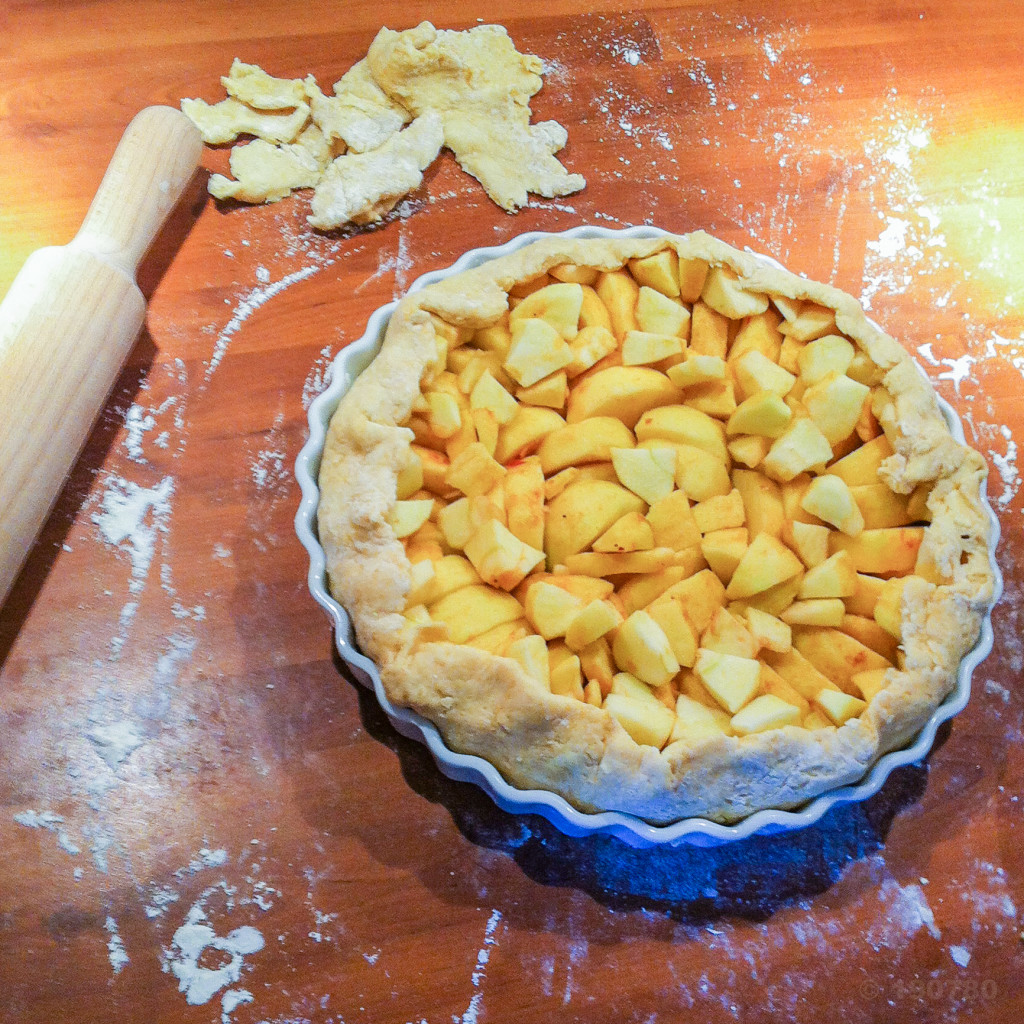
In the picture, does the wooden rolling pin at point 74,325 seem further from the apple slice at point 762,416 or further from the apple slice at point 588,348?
the apple slice at point 762,416

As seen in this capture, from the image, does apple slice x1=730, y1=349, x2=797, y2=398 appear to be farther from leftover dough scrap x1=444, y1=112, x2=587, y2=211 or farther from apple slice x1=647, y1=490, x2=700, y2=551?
leftover dough scrap x1=444, y1=112, x2=587, y2=211

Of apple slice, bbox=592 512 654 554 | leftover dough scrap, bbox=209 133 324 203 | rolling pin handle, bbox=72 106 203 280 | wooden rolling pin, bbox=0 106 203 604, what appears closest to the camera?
apple slice, bbox=592 512 654 554

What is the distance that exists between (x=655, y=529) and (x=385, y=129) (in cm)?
115

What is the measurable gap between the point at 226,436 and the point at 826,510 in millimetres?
1085

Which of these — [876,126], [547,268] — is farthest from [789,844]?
[876,126]

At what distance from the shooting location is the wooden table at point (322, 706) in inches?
54.0

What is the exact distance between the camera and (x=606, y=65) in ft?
7.18

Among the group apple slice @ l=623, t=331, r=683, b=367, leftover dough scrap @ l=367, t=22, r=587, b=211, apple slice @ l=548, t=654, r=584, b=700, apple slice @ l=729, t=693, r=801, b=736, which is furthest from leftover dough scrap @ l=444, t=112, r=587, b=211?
apple slice @ l=729, t=693, r=801, b=736

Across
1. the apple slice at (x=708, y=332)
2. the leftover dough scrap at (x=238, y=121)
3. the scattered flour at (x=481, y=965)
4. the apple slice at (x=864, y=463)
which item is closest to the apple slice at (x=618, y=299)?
the apple slice at (x=708, y=332)

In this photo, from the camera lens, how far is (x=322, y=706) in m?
1.52

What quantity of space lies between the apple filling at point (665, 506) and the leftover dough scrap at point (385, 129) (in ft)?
1.71

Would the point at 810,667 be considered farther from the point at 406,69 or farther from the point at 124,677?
the point at 406,69

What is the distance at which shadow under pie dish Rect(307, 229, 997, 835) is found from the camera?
4.13ft

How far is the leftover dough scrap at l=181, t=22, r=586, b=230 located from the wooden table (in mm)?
53
